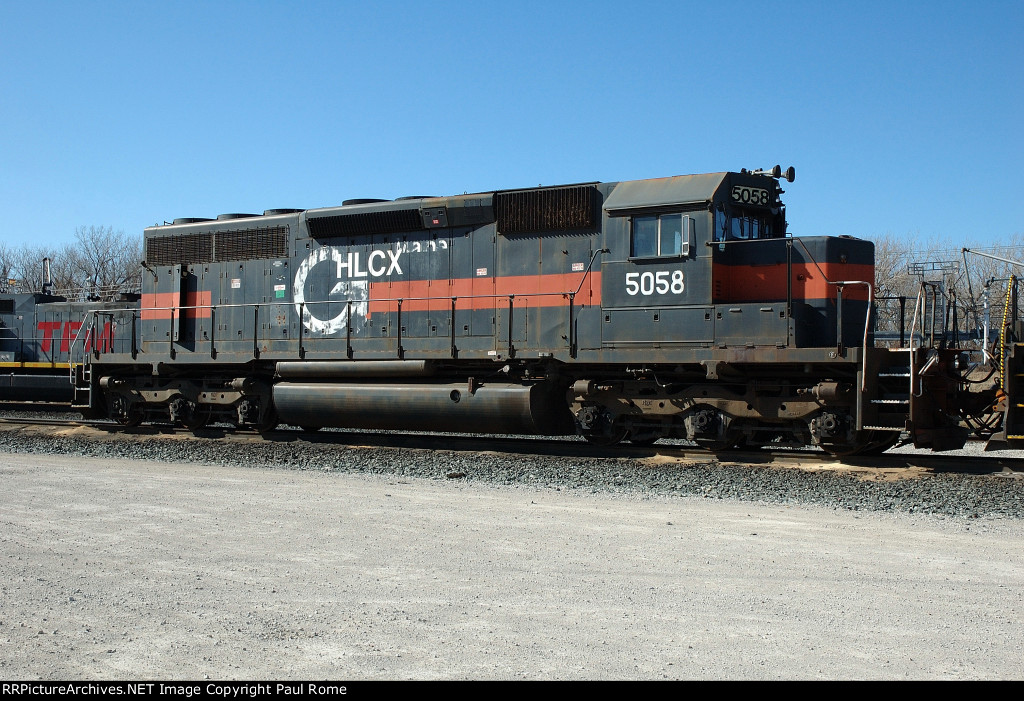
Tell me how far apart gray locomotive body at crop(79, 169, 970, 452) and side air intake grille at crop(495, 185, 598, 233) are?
0.03 metres

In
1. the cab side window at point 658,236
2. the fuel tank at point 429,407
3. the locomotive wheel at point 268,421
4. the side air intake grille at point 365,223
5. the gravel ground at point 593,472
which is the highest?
the side air intake grille at point 365,223

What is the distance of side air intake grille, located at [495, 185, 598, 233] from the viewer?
12.2m

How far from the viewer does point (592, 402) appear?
12141 mm

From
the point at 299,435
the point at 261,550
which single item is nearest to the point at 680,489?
the point at 261,550

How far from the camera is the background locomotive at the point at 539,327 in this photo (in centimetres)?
1068

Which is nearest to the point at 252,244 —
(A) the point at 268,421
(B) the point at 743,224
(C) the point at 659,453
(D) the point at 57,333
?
(A) the point at 268,421

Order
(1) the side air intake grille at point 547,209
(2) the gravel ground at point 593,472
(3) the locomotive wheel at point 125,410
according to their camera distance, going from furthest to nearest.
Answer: (3) the locomotive wheel at point 125,410, (1) the side air intake grille at point 547,209, (2) the gravel ground at point 593,472

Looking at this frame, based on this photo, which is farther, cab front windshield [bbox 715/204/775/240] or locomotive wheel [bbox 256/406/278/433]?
locomotive wheel [bbox 256/406/278/433]

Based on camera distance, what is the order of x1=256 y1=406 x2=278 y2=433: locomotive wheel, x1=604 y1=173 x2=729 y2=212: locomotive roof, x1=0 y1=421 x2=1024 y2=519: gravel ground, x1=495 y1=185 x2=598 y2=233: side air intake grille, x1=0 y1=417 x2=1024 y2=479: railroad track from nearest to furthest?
x1=0 y1=421 x2=1024 y2=519: gravel ground → x1=0 y1=417 x2=1024 y2=479: railroad track → x1=604 y1=173 x2=729 y2=212: locomotive roof → x1=495 y1=185 x2=598 y2=233: side air intake grille → x1=256 y1=406 x2=278 y2=433: locomotive wheel

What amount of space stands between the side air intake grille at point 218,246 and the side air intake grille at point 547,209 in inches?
166

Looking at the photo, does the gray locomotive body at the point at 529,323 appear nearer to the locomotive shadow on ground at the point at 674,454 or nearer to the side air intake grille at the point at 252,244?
the side air intake grille at the point at 252,244

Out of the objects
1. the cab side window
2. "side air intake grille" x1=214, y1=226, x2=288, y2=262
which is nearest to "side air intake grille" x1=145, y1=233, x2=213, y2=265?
"side air intake grille" x1=214, y1=226, x2=288, y2=262

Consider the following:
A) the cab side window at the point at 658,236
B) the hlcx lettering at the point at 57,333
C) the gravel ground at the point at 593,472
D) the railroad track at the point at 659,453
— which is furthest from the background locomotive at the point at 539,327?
the hlcx lettering at the point at 57,333

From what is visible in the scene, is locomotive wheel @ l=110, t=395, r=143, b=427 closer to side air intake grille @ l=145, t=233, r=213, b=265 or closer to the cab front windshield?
side air intake grille @ l=145, t=233, r=213, b=265
